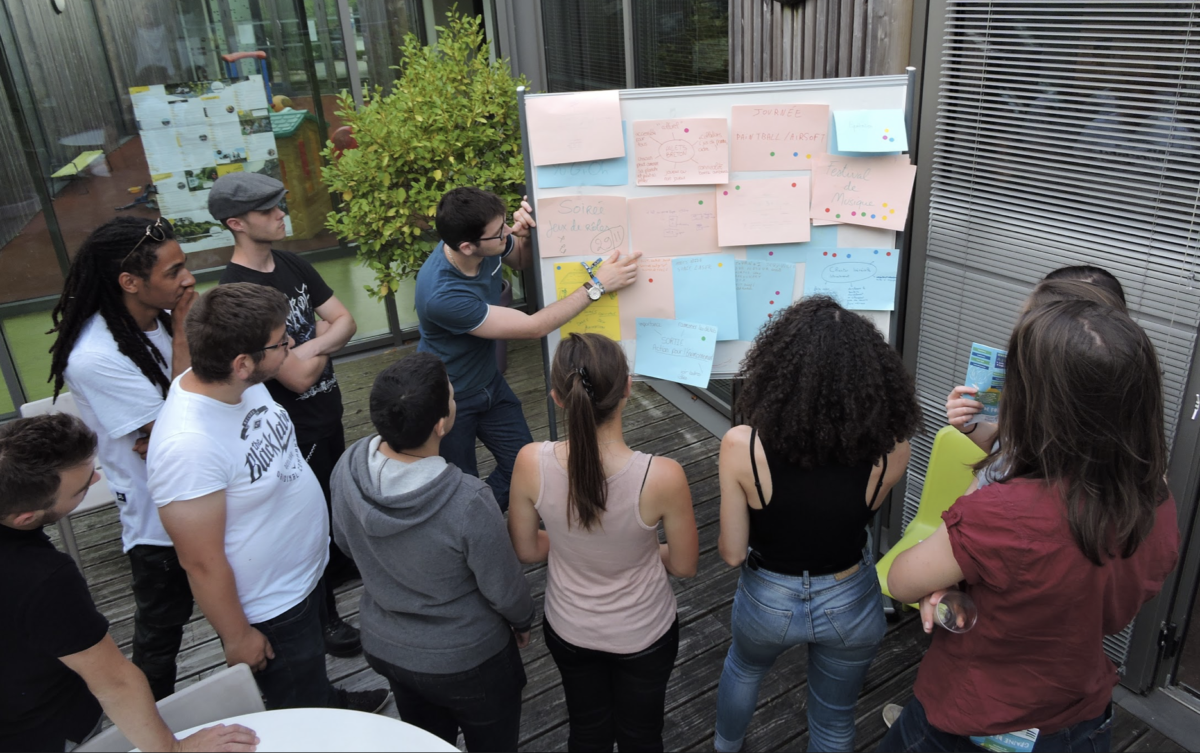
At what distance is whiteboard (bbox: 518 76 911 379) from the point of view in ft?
Result: 8.32

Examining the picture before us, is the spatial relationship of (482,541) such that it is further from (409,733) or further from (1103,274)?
(1103,274)

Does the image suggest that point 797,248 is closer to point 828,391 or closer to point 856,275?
point 856,275

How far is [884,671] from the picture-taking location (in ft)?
9.23

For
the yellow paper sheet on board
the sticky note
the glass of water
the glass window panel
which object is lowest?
the glass of water

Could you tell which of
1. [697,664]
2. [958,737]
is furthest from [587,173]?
[958,737]

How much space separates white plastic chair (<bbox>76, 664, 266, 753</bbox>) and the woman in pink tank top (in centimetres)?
67

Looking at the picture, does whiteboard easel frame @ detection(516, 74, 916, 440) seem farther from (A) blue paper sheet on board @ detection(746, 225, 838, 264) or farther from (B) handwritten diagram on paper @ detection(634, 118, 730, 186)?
(A) blue paper sheet on board @ detection(746, 225, 838, 264)

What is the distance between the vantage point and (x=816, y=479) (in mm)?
1801

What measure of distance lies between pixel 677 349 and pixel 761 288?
0.36m

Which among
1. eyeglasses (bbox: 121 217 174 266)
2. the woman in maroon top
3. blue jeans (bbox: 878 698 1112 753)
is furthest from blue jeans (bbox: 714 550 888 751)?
eyeglasses (bbox: 121 217 174 266)

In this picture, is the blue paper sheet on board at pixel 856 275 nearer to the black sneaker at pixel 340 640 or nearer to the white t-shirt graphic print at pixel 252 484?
the white t-shirt graphic print at pixel 252 484

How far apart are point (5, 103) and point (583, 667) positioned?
4.79 m

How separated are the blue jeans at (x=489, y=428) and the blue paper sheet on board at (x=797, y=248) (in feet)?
3.79

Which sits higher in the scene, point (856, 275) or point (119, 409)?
point (856, 275)
